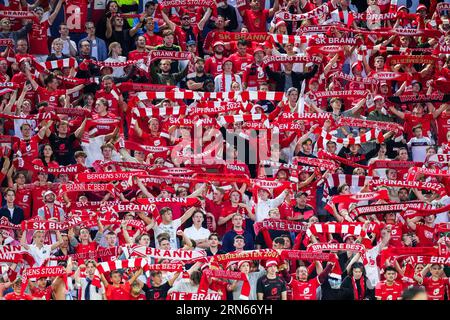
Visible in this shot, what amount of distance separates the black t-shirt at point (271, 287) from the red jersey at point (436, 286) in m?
1.73

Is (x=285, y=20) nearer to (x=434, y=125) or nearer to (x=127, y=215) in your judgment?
(x=434, y=125)

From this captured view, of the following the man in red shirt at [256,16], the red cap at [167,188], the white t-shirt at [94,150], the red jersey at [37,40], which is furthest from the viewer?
the man in red shirt at [256,16]

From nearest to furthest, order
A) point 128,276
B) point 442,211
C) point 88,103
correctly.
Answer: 1. point 128,276
2. point 442,211
3. point 88,103

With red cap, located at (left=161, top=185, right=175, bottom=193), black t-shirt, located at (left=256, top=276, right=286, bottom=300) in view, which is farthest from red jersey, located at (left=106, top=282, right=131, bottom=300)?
red cap, located at (left=161, top=185, right=175, bottom=193)

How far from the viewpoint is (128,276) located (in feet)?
65.4

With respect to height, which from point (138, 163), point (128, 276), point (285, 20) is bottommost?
point (128, 276)

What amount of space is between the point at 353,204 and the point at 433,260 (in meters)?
1.92

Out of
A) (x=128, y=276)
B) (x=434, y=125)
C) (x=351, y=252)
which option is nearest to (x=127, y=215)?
(x=128, y=276)

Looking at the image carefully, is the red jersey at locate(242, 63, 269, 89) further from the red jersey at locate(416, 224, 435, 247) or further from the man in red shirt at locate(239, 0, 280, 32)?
the red jersey at locate(416, 224, 435, 247)

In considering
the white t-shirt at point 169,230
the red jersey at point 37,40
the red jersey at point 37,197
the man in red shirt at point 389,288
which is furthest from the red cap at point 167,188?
the red jersey at point 37,40

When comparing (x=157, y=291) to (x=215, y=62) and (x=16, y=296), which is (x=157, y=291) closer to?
(x=16, y=296)

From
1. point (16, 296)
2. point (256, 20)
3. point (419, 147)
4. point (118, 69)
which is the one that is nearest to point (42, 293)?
point (16, 296)

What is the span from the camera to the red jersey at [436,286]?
20.2 meters

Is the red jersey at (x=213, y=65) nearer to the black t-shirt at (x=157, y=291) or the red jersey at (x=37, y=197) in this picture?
the red jersey at (x=37, y=197)
